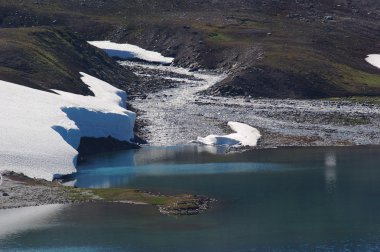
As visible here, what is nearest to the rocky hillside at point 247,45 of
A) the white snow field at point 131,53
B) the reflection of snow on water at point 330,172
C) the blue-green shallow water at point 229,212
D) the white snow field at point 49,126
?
the white snow field at point 131,53

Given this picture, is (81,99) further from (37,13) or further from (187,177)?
(37,13)

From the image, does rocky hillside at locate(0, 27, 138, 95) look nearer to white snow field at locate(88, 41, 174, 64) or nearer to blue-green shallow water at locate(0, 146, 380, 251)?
white snow field at locate(88, 41, 174, 64)

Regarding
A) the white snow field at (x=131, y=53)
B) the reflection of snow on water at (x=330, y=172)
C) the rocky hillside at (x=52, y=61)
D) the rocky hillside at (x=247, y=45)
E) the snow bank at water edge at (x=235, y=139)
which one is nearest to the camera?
the reflection of snow on water at (x=330, y=172)

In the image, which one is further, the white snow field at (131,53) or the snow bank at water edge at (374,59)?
the white snow field at (131,53)

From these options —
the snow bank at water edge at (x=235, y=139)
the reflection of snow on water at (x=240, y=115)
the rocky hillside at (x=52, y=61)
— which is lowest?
the snow bank at water edge at (x=235, y=139)

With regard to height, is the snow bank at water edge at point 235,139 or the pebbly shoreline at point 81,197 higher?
the snow bank at water edge at point 235,139

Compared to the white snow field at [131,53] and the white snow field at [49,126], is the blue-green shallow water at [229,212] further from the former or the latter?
the white snow field at [131,53]

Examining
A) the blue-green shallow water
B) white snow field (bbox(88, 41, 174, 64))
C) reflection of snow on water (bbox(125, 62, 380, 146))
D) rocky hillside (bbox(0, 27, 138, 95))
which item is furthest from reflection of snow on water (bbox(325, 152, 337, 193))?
white snow field (bbox(88, 41, 174, 64))

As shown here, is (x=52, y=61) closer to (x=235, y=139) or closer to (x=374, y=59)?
(x=235, y=139)

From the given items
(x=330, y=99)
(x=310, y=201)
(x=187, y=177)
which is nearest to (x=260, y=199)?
(x=310, y=201)
